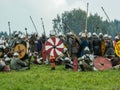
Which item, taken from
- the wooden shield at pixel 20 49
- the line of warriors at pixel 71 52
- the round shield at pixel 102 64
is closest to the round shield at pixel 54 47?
the line of warriors at pixel 71 52

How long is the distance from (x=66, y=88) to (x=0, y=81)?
332cm

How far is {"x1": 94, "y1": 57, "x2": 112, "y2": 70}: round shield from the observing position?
2415 centimetres

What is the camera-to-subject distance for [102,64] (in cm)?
2433

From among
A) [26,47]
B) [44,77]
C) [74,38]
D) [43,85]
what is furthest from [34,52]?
[43,85]

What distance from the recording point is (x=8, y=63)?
2662 centimetres

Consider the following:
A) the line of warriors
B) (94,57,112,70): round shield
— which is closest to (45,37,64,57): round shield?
the line of warriors

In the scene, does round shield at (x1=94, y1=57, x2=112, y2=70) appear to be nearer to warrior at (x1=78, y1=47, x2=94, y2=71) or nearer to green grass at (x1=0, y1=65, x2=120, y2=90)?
warrior at (x1=78, y1=47, x2=94, y2=71)

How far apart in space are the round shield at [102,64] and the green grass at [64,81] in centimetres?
122

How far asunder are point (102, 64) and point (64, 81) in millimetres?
5384

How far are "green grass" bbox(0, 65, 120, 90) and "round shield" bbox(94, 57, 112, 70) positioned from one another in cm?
122

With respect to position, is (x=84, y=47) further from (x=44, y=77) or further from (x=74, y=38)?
(x=44, y=77)

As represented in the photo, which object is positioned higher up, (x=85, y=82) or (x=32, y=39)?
(x=32, y=39)

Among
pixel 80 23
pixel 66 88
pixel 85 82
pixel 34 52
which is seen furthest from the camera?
pixel 80 23

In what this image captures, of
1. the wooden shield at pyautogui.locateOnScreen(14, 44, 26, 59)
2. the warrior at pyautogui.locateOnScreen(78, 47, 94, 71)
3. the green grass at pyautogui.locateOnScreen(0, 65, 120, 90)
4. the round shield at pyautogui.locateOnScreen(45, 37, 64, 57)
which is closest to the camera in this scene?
the green grass at pyautogui.locateOnScreen(0, 65, 120, 90)
